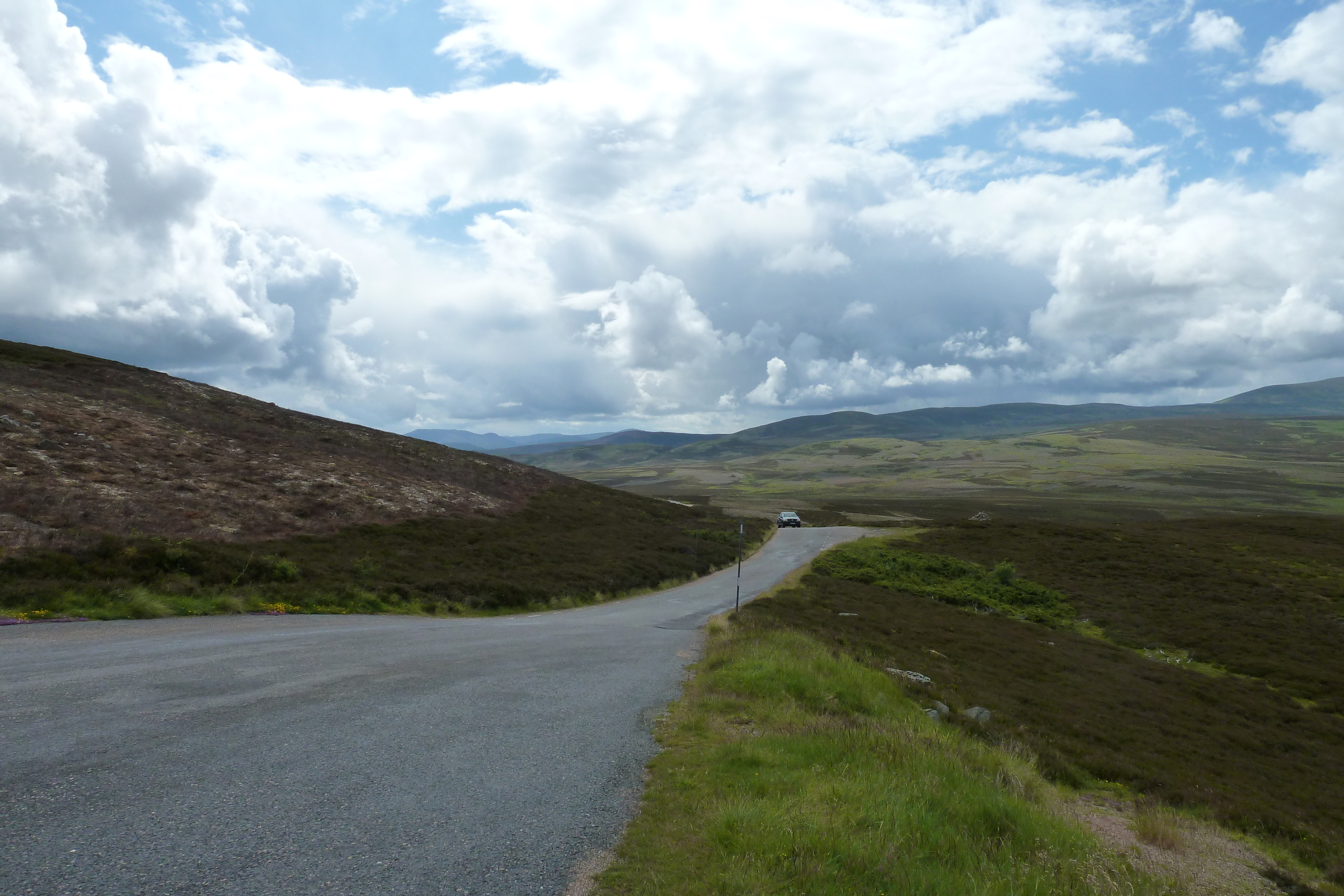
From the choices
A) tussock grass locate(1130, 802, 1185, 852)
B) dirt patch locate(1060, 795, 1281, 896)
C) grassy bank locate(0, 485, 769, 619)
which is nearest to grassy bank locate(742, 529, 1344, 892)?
dirt patch locate(1060, 795, 1281, 896)

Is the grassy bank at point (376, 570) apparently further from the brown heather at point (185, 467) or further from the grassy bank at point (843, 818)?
the grassy bank at point (843, 818)

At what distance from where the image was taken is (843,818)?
6.39 meters

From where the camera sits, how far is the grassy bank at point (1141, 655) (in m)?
14.9

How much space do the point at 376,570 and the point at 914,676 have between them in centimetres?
2112

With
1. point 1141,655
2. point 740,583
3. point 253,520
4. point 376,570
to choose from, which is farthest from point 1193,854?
point 253,520

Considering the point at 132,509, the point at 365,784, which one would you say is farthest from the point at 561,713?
the point at 132,509

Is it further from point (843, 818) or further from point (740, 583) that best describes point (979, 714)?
point (740, 583)

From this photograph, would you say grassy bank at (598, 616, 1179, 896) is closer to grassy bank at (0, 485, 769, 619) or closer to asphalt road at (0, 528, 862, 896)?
asphalt road at (0, 528, 862, 896)

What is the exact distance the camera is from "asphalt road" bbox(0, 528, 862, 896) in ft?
17.7

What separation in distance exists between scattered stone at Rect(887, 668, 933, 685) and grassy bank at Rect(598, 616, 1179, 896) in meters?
6.52

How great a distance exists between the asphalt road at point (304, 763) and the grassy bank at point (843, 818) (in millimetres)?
792

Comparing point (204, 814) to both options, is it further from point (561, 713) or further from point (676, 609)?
point (676, 609)

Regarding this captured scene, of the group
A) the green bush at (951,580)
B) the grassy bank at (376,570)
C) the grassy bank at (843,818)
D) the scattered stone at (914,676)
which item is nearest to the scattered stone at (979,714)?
the scattered stone at (914,676)

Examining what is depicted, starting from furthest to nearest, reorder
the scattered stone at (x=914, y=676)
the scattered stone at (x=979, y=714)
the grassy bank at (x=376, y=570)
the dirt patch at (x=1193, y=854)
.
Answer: the grassy bank at (x=376, y=570) → the scattered stone at (x=914, y=676) → the scattered stone at (x=979, y=714) → the dirt patch at (x=1193, y=854)
